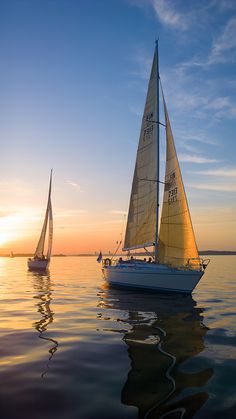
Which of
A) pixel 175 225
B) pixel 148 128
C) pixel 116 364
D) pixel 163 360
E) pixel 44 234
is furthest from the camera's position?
pixel 44 234

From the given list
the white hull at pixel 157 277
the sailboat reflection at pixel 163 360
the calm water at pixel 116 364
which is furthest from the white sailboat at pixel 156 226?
the calm water at pixel 116 364

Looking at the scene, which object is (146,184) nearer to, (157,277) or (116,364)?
(157,277)

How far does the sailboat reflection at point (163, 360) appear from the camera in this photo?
6.10m

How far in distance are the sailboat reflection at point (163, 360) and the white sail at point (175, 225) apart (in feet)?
17.5

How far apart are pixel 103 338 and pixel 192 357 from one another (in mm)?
3339

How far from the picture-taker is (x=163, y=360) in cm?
884

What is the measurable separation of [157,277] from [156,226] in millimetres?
4426

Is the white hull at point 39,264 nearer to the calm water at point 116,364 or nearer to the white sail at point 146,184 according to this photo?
the white sail at point 146,184

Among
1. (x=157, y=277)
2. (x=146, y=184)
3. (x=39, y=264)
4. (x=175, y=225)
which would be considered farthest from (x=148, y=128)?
(x=39, y=264)

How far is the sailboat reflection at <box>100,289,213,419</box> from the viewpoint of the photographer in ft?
20.0

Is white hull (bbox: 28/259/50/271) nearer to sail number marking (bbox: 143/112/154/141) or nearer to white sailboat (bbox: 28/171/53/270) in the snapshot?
white sailboat (bbox: 28/171/53/270)

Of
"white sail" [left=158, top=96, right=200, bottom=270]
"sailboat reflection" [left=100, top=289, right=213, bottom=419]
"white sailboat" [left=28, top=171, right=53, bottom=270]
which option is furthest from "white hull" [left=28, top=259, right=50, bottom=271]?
"sailboat reflection" [left=100, top=289, right=213, bottom=419]

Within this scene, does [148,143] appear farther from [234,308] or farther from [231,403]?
[231,403]

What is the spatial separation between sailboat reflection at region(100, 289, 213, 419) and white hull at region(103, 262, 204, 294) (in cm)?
379
